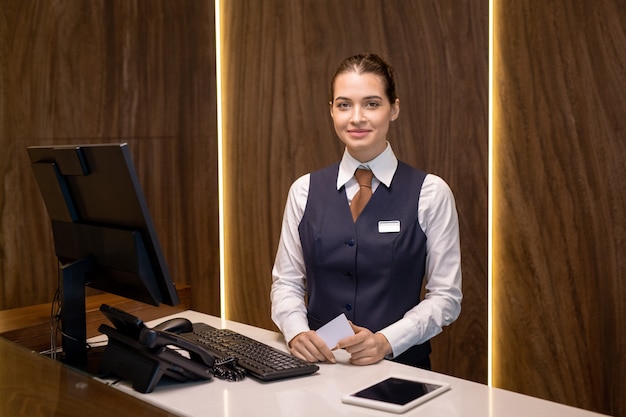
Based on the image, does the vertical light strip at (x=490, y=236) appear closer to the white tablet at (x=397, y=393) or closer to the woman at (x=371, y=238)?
the woman at (x=371, y=238)

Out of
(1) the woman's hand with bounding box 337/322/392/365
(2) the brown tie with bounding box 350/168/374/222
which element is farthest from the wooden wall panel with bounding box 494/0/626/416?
(1) the woman's hand with bounding box 337/322/392/365

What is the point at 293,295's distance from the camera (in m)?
2.09

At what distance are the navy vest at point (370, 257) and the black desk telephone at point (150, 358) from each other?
603mm

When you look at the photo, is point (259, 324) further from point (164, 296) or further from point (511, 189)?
point (164, 296)

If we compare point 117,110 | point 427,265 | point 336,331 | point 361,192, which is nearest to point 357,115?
point 361,192

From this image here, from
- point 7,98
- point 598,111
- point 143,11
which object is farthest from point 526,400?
point 143,11

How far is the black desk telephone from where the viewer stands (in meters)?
1.43

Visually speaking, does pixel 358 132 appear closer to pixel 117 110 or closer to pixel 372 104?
pixel 372 104

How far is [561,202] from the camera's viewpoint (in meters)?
2.80

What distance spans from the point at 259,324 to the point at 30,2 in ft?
6.90

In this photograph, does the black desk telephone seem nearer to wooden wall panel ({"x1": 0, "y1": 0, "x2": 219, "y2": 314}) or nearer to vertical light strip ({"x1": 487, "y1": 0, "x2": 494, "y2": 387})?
wooden wall panel ({"x1": 0, "y1": 0, "x2": 219, "y2": 314})

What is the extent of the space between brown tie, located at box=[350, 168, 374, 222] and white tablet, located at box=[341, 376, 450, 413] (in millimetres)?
720

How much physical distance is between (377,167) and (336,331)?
0.64 metres

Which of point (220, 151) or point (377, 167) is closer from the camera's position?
point (377, 167)
